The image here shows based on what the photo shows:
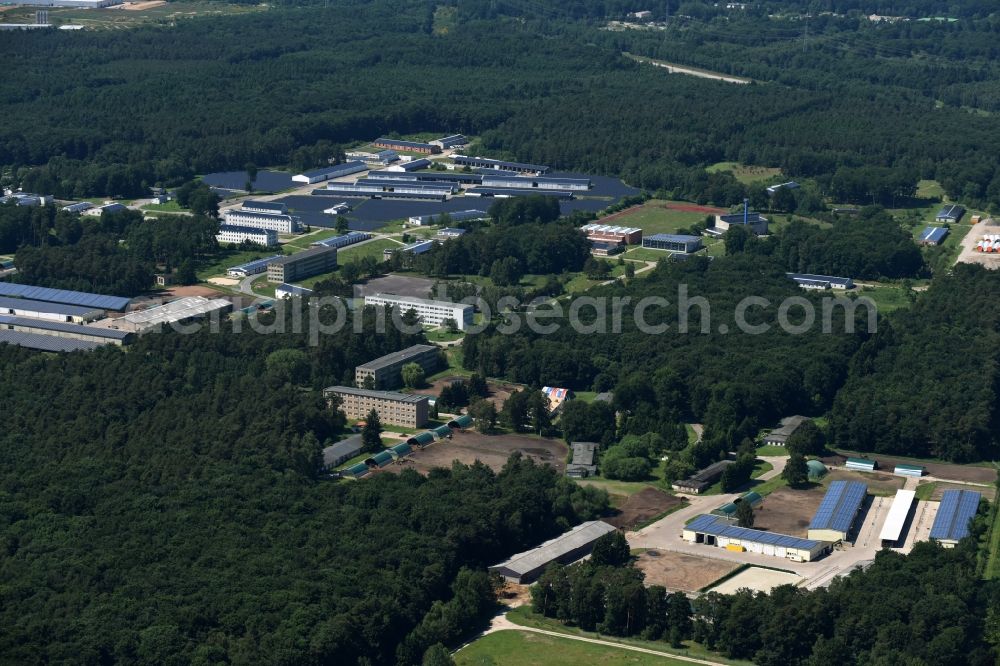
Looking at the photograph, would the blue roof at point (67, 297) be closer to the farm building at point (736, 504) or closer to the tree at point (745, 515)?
the farm building at point (736, 504)

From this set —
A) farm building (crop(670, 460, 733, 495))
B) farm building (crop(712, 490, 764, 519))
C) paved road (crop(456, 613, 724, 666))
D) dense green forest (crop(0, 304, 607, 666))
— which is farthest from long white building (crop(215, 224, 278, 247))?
paved road (crop(456, 613, 724, 666))

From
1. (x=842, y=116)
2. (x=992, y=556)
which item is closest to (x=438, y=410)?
(x=992, y=556)

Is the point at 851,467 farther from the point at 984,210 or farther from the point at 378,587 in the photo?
the point at 984,210

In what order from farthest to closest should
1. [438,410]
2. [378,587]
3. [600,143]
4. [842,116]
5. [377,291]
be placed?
[842,116], [600,143], [377,291], [438,410], [378,587]

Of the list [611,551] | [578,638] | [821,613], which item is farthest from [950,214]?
[578,638]

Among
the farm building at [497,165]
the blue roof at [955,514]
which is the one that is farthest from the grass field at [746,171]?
the blue roof at [955,514]

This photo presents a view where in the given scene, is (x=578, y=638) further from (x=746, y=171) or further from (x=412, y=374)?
(x=746, y=171)
